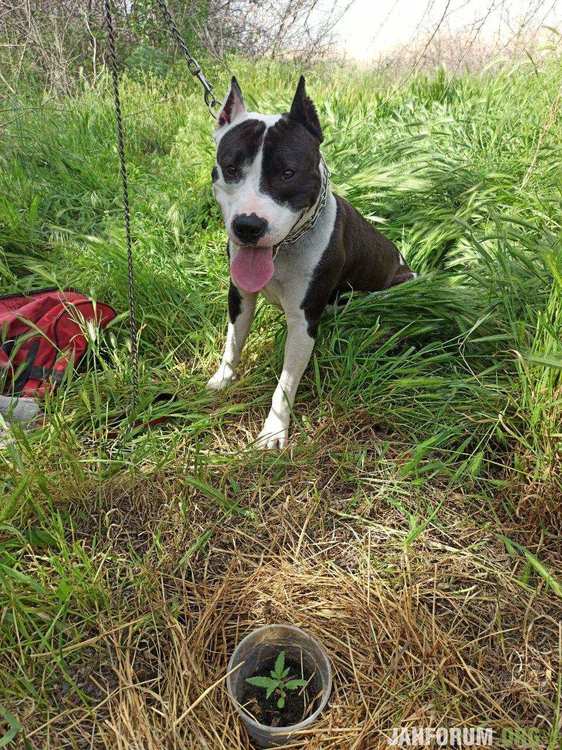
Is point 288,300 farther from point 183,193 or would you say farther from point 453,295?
point 183,193

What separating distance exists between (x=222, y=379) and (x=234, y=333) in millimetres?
215

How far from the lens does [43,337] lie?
2.22 m

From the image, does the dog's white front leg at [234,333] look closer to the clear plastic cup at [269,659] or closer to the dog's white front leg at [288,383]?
the dog's white front leg at [288,383]

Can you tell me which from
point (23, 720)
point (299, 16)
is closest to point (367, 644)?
point (23, 720)

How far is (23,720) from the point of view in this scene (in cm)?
128

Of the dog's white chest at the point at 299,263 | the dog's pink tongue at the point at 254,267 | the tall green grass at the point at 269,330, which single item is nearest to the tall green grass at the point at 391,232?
the tall green grass at the point at 269,330

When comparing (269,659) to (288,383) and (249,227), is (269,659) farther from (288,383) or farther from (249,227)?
(249,227)

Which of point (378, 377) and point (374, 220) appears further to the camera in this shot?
point (374, 220)

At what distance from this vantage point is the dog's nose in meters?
1.62

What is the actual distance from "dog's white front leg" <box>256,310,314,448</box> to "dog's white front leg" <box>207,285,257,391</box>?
0.26 meters

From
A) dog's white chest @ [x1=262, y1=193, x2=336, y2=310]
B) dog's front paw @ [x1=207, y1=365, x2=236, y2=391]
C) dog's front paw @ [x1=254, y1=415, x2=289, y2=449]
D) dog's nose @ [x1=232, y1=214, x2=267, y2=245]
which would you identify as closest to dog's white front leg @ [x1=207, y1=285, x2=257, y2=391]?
dog's front paw @ [x1=207, y1=365, x2=236, y2=391]

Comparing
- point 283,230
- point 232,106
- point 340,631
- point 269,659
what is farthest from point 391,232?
point 269,659

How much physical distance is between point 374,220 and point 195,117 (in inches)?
89.4

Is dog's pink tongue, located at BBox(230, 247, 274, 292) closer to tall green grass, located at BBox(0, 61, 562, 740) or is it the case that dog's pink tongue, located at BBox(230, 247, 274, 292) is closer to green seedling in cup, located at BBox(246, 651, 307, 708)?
tall green grass, located at BBox(0, 61, 562, 740)
